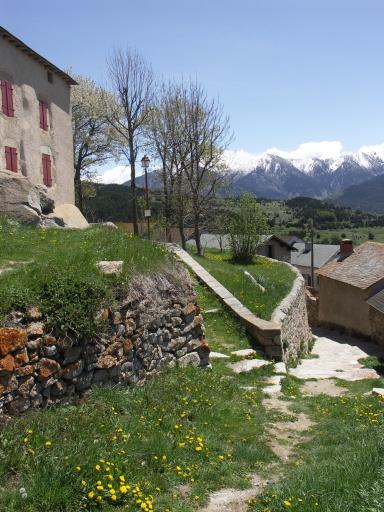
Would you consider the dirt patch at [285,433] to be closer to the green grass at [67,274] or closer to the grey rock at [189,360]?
the grey rock at [189,360]

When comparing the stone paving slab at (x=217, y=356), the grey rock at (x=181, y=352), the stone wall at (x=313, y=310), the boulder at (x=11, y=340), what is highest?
the boulder at (x=11, y=340)

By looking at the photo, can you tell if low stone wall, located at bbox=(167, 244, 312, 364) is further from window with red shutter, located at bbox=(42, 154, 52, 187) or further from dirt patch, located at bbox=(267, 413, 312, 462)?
window with red shutter, located at bbox=(42, 154, 52, 187)

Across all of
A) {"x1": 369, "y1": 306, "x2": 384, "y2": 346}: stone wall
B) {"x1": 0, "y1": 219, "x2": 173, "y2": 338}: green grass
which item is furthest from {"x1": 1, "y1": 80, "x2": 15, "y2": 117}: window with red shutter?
{"x1": 369, "y1": 306, "x2": 384, "y2": 346}: stone wall

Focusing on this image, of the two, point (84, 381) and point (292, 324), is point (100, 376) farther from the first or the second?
point (292, 324)

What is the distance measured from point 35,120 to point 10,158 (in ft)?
8.65

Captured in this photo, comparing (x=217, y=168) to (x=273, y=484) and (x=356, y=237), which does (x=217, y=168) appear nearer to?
(x=273, y=484)

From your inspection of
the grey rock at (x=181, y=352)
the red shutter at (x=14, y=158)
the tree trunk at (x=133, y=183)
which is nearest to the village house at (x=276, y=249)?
the tree trunk at (x=133, y=183)

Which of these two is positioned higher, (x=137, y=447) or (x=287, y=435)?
(x=137, y=447)

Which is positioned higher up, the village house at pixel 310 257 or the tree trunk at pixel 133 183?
the tree trunk at pixel 133 183

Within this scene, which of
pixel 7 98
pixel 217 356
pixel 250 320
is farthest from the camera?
pixel 7 98

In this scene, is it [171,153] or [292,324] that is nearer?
[292,324]

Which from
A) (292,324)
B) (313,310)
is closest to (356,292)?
(313,310)

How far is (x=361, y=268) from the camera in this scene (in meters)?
30.8

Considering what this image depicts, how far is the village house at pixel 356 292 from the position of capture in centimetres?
2581
